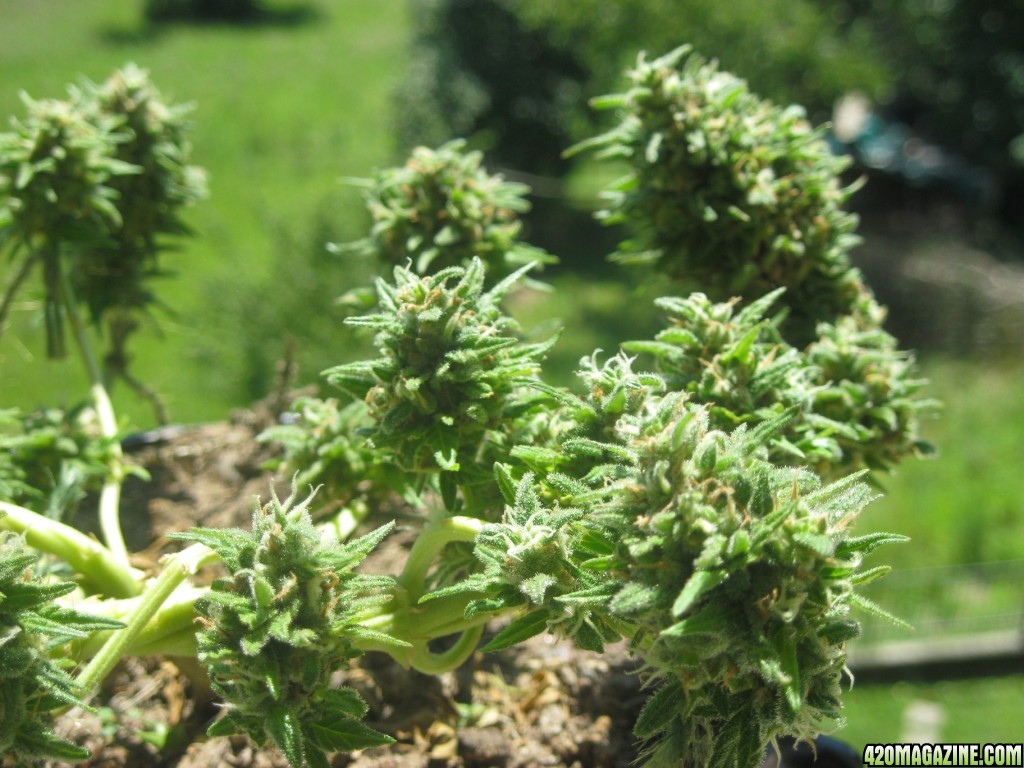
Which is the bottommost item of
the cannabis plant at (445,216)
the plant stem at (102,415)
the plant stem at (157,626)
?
the plant stem at (157,626)

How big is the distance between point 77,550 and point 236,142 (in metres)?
7.99

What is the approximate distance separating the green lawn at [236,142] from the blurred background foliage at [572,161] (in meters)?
0.03

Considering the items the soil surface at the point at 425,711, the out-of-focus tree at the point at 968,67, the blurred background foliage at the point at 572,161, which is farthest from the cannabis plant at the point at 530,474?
the out-of-focus tree at the point at 968,67

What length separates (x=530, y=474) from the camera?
137cm

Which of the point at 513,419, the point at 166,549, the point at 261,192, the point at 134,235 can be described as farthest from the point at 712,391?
the point at 261,192

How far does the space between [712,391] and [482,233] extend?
0.69 metres

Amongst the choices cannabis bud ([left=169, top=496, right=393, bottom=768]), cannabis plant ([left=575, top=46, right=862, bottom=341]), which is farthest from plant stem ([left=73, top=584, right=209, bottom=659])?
cannabis plant ([left=575, top=46, right=862, bottom=341])

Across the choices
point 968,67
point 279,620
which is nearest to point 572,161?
point 968,67

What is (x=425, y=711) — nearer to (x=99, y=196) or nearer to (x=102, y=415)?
(x=102, y=415)

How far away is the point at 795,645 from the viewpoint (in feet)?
3.70

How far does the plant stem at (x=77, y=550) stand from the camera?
1.59m

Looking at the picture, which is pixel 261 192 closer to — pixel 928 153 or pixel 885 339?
pixel 928 153

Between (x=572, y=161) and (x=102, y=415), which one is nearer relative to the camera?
(x=102, y=415)

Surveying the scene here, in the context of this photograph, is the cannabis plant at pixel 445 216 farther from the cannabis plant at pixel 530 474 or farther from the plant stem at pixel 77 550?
the plant stem at pixel 77 550
